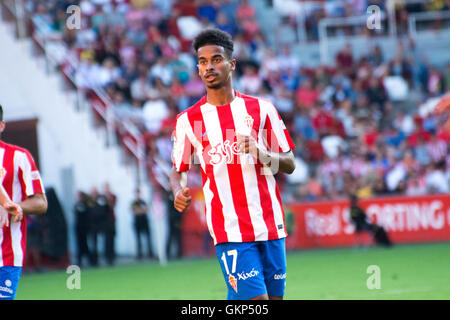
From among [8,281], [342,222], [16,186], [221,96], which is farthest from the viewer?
[342,222]

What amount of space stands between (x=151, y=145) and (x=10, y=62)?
382 centimetres

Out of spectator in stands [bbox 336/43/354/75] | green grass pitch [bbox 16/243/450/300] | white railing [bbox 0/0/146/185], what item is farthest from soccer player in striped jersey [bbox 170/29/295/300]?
spectator in stands [bbox 336/43/354/75]

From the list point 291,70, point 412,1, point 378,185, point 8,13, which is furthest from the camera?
point 412,1

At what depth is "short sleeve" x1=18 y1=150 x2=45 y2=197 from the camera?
5.95 meters

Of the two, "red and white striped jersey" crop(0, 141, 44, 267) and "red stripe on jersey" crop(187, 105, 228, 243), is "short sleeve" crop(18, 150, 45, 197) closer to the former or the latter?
"red and white striped jersey" crop(0, 141, 44, 267)

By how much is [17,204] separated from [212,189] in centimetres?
129

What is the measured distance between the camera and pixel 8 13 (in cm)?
2034

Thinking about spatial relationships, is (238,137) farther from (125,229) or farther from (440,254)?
(125,229)

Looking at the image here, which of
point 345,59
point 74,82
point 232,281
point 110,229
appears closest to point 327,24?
point 345,59

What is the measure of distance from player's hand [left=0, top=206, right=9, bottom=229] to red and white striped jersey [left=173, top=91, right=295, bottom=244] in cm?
122

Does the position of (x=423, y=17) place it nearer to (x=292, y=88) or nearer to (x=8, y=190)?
(x=292, y=88)

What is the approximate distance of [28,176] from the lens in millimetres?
5969
